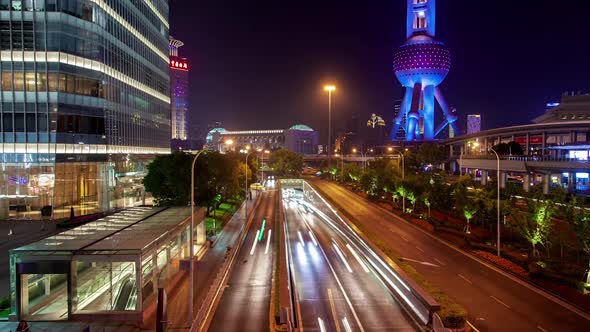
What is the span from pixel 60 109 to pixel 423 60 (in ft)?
424

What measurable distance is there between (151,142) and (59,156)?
954 inches

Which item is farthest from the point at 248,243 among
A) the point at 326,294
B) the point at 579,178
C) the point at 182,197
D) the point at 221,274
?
the point at 579,178

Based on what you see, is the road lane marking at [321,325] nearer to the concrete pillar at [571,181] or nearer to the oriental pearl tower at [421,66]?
the concrete pillar at [571,181]

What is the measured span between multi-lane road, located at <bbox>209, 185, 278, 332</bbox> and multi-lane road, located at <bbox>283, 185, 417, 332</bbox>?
1.78 meters

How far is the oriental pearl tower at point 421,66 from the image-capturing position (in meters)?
149

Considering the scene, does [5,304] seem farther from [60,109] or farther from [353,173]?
[353,173]

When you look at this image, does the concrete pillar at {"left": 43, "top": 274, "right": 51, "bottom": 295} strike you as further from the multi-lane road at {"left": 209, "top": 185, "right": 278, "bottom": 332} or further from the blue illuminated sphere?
the blue illuminated sphere

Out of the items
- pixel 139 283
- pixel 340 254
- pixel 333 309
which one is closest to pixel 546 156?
pixel 340 254

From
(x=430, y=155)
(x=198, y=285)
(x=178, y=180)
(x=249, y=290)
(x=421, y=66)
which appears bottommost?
(x=249, y=290)

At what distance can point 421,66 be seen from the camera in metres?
149

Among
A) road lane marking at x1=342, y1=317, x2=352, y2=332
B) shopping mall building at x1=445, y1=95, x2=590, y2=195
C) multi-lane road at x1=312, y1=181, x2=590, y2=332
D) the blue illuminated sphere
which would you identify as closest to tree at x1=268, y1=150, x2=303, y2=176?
shopping mall building at x1=445, y1=95, x2=590, y2=195

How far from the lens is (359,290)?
2378cm

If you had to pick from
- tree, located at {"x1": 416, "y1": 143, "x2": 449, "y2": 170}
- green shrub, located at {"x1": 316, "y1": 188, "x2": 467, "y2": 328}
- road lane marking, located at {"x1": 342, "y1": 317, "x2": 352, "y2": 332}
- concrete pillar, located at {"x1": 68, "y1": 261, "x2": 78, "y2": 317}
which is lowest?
road lane marking, located at {"x1": 342, "y1": 317, "x2": 352, "y2": 332}

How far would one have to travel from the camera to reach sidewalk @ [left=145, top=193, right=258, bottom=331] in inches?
755
